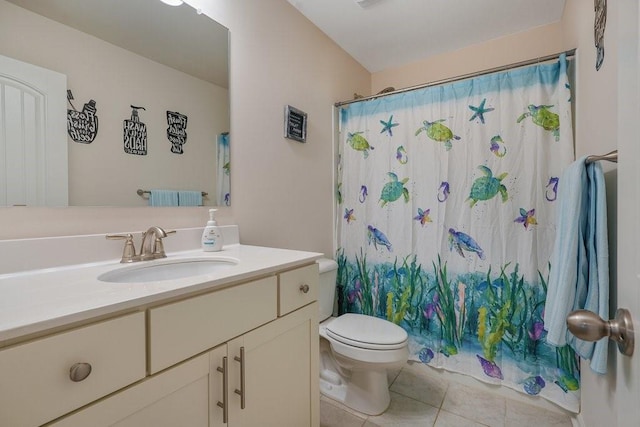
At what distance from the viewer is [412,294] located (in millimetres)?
1834

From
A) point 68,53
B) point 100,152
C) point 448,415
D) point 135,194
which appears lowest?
point 448,415

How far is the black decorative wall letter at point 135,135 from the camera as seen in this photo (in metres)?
1.06

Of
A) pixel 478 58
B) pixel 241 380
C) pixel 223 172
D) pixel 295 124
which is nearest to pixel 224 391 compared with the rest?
pixel 241 380

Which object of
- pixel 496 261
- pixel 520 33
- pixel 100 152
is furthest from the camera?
pixel 520 33

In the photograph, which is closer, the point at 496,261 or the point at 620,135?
the point at 620,135

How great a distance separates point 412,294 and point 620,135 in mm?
1524

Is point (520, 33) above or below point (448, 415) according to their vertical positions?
above

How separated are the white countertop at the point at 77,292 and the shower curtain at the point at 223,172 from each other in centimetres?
46

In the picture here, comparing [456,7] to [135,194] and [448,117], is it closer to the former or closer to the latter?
[448,117]

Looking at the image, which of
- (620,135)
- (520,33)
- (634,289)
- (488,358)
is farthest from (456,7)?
(488,358)

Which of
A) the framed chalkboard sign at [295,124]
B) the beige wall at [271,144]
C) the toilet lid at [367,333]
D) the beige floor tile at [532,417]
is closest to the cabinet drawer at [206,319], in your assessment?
the beige wall at [271,144]

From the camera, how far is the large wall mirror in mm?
845

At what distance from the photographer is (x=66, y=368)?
1.65ft

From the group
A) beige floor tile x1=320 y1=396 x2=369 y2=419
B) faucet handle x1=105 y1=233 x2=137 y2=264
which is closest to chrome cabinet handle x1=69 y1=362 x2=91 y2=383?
faucet handle x1=105 y1=233 x2=137 y2=264
